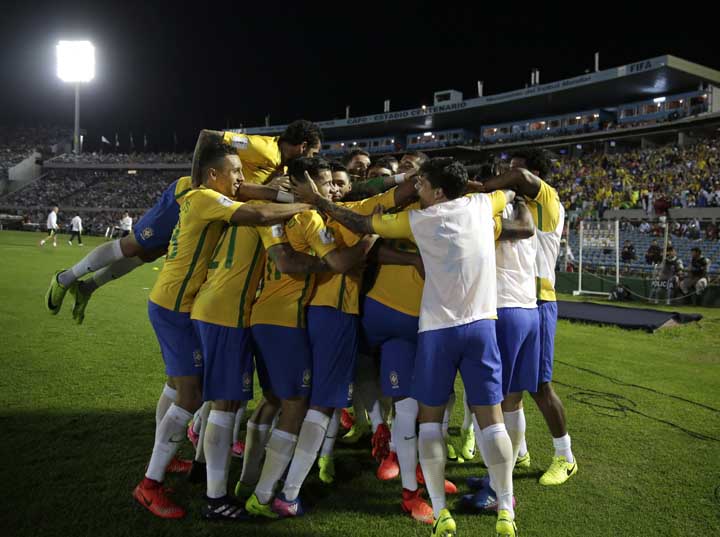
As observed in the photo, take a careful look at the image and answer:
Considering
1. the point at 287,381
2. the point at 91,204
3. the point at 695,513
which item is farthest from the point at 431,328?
the point at 91,204

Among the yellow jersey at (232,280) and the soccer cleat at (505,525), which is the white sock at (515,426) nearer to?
the soccer cleat at (505,525)

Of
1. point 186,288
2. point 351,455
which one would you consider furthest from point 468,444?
point 186,288

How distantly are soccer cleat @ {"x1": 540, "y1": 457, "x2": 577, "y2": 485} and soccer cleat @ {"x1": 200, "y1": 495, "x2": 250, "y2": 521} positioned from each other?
88.9 inches

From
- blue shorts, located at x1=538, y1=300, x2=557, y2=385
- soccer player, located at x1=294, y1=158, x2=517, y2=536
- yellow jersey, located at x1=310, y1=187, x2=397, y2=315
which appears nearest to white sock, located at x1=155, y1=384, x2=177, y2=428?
yellow jersey, located at x1=310, y1=187, x2=397, y2=315

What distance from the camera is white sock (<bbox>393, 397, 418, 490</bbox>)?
147 inches

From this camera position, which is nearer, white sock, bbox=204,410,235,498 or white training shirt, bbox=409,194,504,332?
white training shirt, bbox=409,194,504,332

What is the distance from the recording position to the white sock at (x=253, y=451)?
12.7 ft

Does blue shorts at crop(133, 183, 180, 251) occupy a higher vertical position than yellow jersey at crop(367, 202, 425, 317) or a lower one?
higher

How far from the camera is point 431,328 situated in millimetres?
3334

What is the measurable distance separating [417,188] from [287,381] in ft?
5.03

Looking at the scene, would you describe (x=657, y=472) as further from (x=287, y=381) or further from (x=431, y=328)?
(x=287, y=381)

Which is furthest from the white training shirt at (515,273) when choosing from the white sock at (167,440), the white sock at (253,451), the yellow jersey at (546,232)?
the white sock at (167,440)

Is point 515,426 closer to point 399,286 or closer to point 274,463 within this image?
point 399,286

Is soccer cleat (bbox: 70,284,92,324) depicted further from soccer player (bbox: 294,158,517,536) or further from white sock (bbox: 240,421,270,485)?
soccer player (bbox: 294,158,517,536)
